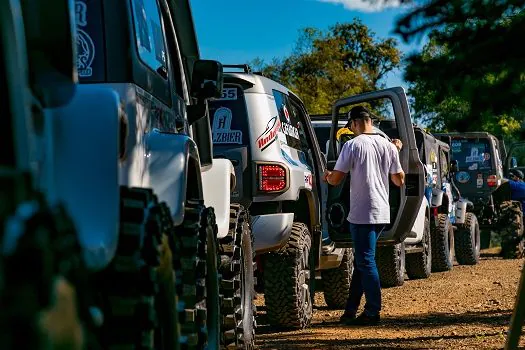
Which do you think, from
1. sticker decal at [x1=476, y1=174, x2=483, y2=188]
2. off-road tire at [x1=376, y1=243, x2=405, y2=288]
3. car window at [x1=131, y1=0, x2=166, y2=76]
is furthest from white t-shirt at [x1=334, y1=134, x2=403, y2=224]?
sticker decal at [x1=476, y1=174, x2=483, y2=188]

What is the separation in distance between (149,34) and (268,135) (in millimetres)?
4014

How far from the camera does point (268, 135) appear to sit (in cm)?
887

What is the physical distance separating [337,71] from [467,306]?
27.4 m

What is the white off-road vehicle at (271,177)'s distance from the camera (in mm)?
8758

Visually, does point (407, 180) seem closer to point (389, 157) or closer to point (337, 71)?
point (389, 157)

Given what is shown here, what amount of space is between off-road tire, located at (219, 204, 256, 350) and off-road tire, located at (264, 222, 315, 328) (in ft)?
5.40

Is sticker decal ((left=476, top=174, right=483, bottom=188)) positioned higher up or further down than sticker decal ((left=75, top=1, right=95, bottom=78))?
higher up

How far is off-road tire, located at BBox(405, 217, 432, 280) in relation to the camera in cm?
1697

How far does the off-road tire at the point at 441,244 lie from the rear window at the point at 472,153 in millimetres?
6384

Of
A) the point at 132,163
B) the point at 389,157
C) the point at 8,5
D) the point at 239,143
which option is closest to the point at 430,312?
the point at 389,157

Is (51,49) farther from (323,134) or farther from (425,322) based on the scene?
(323,134)

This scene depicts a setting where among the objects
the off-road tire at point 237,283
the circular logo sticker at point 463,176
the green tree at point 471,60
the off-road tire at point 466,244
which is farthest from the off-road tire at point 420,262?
the green tree at point 471,60

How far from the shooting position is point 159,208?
3404 millimetres

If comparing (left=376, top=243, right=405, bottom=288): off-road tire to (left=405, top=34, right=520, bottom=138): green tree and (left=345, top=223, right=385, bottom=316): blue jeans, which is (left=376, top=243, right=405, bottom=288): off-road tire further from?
(left=405, top=34, right=520, bottom=138): green tree
